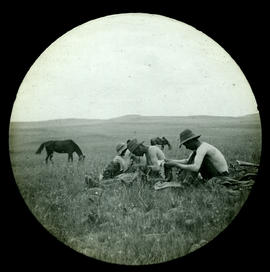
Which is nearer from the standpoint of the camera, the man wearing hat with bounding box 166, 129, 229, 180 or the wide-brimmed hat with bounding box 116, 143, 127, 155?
the wide-brimmed hat with bounding box 116, 143, 127, 155

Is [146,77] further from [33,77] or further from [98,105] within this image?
[33,77]

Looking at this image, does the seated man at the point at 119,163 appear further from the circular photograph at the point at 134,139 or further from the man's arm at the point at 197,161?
the man's arm at the point at 197,161

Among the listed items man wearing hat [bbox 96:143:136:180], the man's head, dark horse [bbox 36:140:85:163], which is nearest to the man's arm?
the man's head

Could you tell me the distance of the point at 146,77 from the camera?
5.89 meters

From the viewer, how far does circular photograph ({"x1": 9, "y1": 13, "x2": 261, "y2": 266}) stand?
5.90 metres

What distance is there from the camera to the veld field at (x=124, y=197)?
593 cm

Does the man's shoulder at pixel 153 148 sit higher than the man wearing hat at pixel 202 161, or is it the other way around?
the man's shoulder at pixel 153 148

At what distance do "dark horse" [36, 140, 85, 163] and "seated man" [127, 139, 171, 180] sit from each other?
457mm

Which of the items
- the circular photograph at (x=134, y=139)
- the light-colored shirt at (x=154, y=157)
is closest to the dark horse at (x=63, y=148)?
the circular photograph at (x=134, y=139)

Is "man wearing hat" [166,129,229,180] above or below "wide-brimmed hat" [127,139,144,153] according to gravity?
below

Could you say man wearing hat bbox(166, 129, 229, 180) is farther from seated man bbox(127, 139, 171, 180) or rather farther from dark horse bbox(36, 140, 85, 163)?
dark horse bbox(36, 140, 85, 163)

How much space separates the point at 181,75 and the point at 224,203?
124cm

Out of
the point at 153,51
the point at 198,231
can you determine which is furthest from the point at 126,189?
the point at 153,51

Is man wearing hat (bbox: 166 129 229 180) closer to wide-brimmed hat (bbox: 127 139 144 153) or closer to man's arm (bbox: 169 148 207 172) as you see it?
man's arm (bbox: 169 148 207 172)
